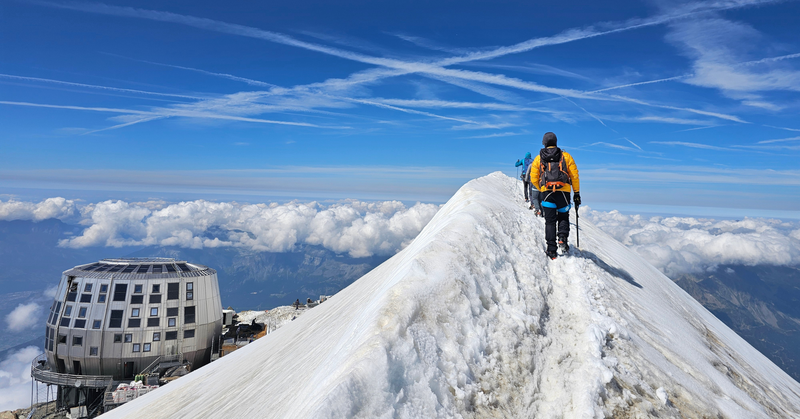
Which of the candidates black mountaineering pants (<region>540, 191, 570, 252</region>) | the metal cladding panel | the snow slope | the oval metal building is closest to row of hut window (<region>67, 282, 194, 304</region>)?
the oval metal building

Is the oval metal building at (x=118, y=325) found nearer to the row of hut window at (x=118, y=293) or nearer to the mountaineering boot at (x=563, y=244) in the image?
the row of hut window at (x=118, y=293)

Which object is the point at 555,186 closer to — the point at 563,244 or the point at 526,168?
the point at 563,244

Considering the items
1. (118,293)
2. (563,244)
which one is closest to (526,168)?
(563,244)

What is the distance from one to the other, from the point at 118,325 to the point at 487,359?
2154 inches

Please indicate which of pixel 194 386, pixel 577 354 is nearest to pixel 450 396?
pixel 577 354

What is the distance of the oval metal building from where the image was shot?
43.9 metres

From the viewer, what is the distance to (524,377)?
183 inches

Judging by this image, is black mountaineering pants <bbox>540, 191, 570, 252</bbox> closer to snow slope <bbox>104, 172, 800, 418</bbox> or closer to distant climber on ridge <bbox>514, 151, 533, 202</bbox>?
snow slope <bbox>104, 172, 800, 418</bbox>

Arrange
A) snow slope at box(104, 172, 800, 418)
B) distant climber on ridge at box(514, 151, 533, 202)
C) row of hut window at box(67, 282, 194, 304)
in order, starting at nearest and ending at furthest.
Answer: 1. snow slope at box(104, 172, 800, 418)
2. distant climber on ridge at box(514, 151, 533, 202)
3. row of hut window at box(67, 282, 194, 304)

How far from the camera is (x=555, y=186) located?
8977 millimetres

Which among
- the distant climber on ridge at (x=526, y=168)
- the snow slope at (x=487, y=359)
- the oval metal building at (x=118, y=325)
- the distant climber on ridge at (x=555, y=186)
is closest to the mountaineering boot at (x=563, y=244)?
the distant climber on ridge at (x=555, y=186)

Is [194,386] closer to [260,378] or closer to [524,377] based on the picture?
[260,378]

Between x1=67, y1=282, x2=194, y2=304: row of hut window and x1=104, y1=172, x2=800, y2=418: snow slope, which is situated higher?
x1=104, y1=172, x2=800, y2=418: snow slope

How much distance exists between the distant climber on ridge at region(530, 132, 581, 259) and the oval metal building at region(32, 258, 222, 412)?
52042mm
